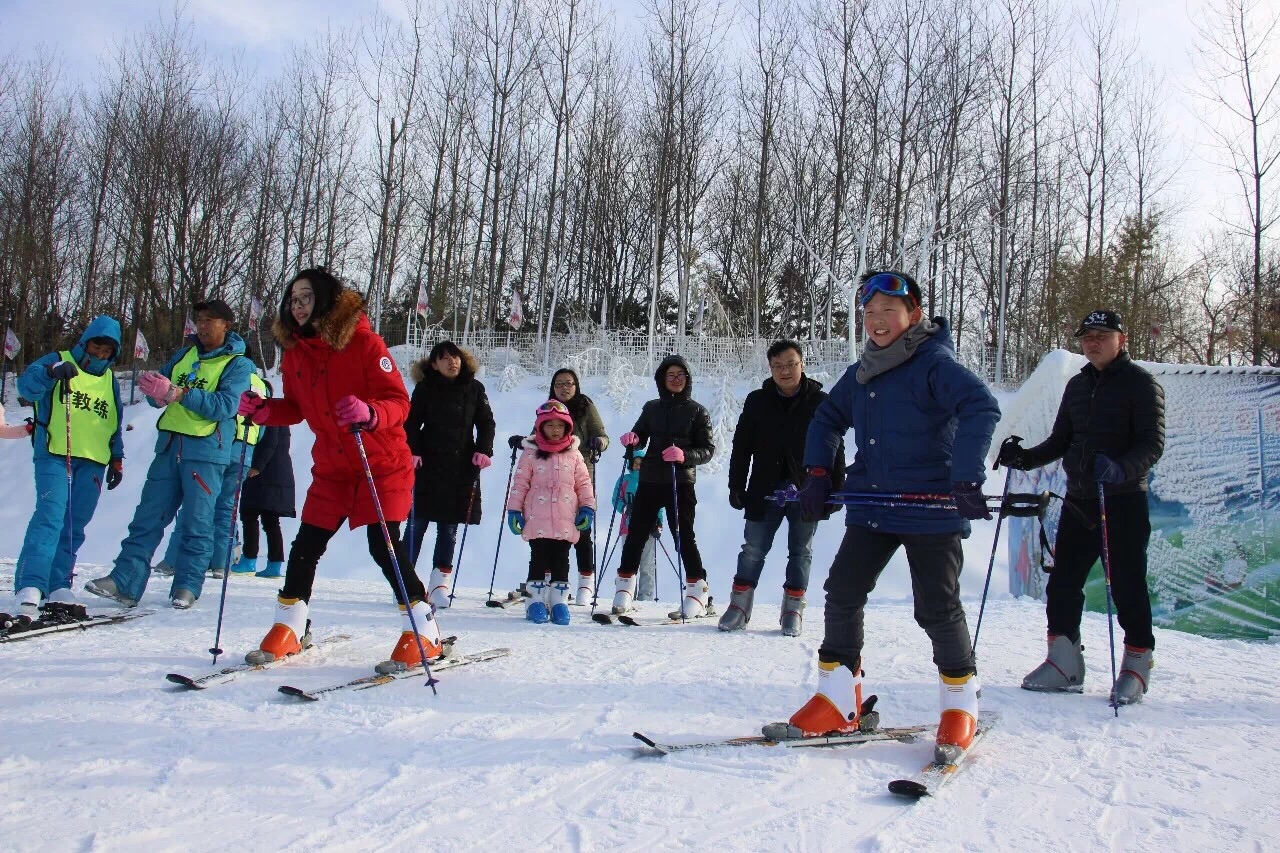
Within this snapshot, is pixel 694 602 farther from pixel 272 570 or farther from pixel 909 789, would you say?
pixel 272 570

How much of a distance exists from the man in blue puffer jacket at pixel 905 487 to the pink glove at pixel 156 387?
3.29m

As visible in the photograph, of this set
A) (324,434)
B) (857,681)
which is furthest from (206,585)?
(857,681)

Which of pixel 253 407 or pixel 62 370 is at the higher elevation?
pixel 62 370

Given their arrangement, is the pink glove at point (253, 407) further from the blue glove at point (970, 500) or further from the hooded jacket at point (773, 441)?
the blue glove at point (970, 500)

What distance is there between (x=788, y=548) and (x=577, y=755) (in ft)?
9.05

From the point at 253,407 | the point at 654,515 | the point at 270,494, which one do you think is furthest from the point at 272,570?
the point at 253,407

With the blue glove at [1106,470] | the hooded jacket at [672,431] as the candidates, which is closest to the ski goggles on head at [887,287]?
the blue glove at [1106,470]

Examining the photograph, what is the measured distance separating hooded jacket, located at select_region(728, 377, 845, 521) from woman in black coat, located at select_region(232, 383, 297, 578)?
426cm

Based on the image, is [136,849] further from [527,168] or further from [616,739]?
[527,168]

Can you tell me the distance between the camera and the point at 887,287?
10.6 ft

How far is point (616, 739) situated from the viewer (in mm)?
3086

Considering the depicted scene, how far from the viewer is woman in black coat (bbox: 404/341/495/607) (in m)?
6.16

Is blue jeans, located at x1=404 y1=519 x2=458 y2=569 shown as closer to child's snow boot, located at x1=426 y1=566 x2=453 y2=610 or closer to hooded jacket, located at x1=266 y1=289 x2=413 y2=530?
child's snow boot, located at x1=426 y1=566 x2=453 y2=610

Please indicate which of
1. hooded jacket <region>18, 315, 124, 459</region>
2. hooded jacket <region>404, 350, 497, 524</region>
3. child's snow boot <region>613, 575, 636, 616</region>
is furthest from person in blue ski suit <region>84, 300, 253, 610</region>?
child's snow boot <region>613, 575, 636, 616</region>
